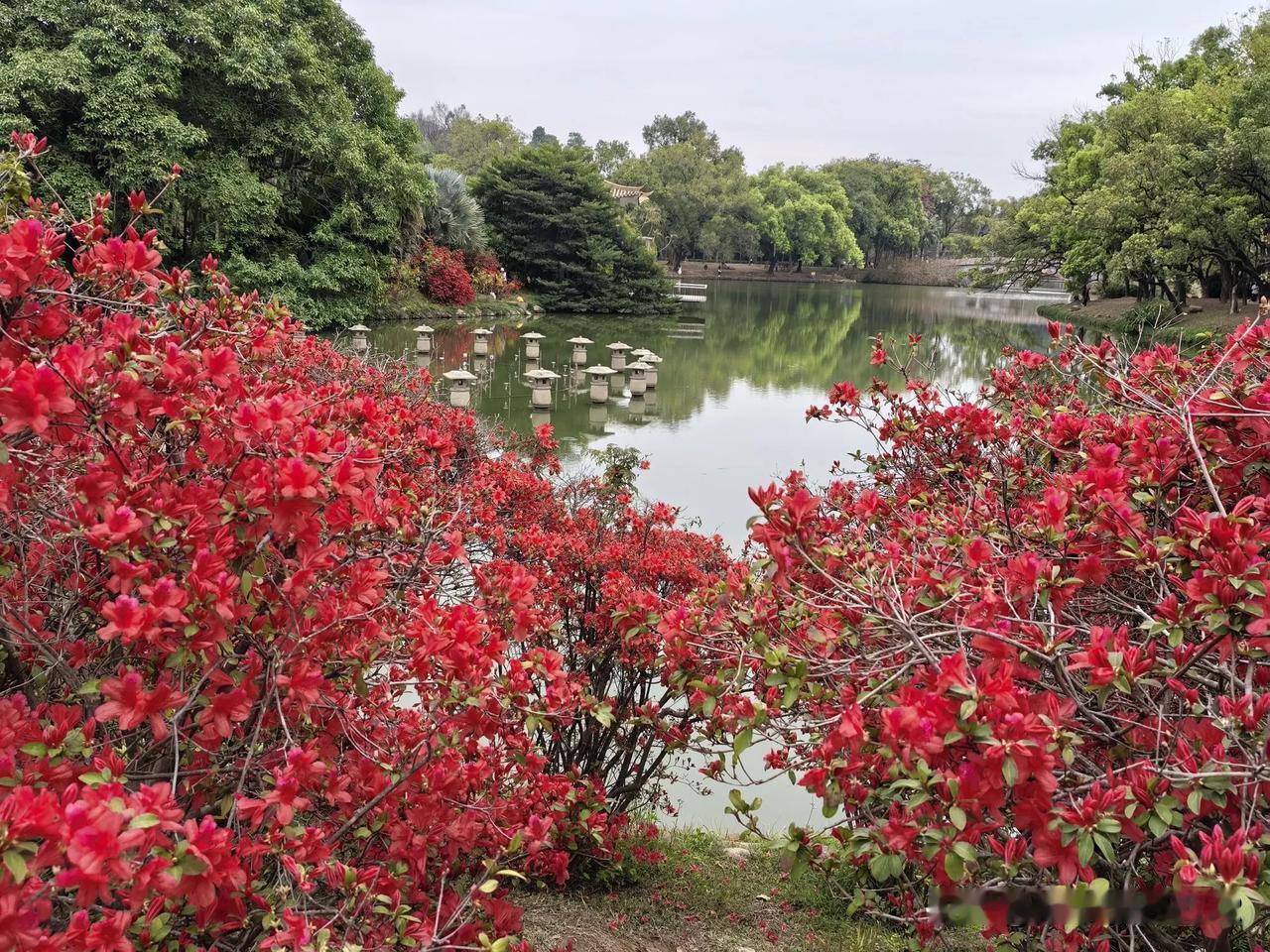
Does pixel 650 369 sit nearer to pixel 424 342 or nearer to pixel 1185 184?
pixel 424 342

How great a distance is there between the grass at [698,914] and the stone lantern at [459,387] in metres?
8.88

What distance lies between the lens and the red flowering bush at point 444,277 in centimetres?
2230

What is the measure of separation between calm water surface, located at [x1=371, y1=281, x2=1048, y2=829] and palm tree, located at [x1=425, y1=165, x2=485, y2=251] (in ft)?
9.79

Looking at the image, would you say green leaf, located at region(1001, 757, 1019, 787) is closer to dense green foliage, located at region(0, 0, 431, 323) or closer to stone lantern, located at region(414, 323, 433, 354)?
dense green foliage, located at region(0, 0, 431, 323)

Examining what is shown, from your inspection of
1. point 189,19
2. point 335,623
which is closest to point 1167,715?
point 335,623

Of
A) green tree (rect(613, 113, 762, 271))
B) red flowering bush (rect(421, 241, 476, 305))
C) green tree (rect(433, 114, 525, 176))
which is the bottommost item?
red flowering bush (rect(421, 241, 476, 305))

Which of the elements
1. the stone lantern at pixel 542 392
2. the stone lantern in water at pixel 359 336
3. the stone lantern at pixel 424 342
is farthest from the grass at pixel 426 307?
the stone lantern at pixel 542 392

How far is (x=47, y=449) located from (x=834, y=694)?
158 centimetres

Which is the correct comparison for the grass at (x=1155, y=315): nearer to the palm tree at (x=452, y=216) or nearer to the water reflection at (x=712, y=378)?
the water reflection at (x=712, y=378)

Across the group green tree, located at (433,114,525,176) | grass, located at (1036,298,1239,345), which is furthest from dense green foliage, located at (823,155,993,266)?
grass, located at (1036,298,1239,345)

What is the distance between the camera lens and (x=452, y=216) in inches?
930

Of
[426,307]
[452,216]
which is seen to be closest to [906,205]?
[452,216]

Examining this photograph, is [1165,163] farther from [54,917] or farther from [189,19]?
[54,917]

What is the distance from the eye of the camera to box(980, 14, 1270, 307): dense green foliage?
15070 millimetres
